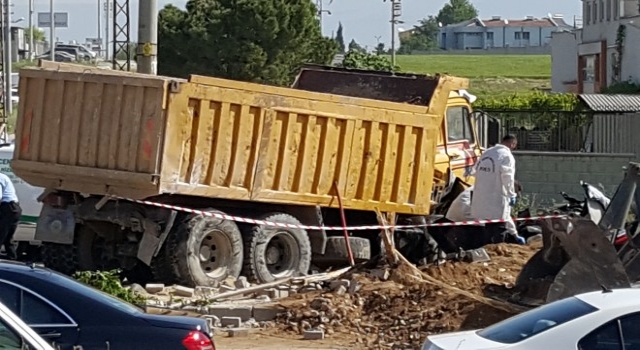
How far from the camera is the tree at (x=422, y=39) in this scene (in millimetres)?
179550

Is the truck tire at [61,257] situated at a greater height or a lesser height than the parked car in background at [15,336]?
lesser

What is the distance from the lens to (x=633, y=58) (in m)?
57.6

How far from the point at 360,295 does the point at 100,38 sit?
108 meters

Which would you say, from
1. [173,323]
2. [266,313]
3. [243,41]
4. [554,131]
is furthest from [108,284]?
[243,41]

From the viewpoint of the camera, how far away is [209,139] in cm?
1543

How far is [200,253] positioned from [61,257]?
6.20 feet

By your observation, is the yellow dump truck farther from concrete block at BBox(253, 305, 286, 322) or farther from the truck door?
concrete block at BBox(253, 305, 286, 322)

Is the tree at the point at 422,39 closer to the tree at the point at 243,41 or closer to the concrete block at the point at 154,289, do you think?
the tree at the point at 243,41

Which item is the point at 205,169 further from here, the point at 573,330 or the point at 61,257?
the point at 573,330

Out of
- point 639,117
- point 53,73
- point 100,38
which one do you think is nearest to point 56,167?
point 53,73

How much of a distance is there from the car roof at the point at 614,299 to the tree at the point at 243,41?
35.6 meters

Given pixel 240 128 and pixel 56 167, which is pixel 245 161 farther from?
pixel 56 167

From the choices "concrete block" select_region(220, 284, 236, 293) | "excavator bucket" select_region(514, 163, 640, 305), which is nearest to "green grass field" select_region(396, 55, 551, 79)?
"concrete block" select_region(220, 284, 236, 293)

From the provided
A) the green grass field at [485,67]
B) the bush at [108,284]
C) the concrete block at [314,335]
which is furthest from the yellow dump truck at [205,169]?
the green grass field at [485,67]
